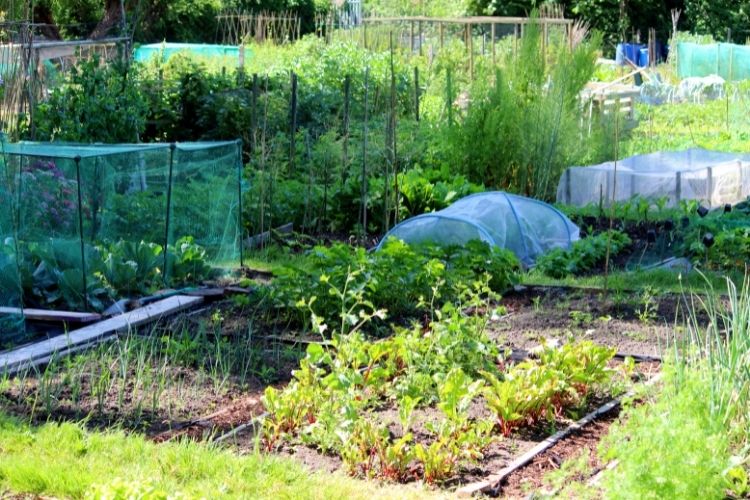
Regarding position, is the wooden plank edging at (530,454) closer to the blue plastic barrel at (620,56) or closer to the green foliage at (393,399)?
the green foliage at (393,399)

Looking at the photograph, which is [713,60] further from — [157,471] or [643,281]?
[157,471]

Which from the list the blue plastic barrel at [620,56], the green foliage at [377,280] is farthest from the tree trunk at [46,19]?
the green foliage at [377,280]

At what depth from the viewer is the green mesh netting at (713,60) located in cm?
2727

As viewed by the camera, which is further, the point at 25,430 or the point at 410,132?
the point at 410,132

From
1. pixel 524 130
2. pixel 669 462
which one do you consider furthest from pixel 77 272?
pixel 524 130

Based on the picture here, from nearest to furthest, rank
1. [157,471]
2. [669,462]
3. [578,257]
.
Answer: [669,462] → [157,471] → [578,257]

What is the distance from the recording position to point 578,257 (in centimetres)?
891

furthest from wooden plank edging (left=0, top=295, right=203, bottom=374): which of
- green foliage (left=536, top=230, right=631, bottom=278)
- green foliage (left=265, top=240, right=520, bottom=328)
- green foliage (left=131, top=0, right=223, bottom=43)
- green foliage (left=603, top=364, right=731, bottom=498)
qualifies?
green foliage (left=131, top=0, right=223, bottom=43)

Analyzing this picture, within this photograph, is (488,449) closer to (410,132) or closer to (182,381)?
(182,381)

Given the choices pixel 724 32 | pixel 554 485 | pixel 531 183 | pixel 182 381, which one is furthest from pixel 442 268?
pixel 724 32

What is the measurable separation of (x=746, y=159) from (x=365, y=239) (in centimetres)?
506

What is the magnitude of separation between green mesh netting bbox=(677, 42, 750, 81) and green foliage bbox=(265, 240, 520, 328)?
72.2 ft

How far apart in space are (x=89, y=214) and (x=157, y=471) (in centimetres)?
346

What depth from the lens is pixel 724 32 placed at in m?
34.9
